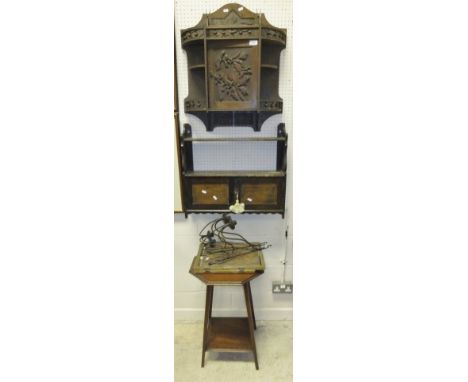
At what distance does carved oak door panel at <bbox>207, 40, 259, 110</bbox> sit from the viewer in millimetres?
1654

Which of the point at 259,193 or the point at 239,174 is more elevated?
the point at 239,174

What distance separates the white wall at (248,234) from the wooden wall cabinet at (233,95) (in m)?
0.07

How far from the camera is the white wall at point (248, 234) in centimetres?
175

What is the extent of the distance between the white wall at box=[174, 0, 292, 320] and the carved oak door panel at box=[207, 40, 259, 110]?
214mm

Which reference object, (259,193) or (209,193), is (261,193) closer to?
(259,193)

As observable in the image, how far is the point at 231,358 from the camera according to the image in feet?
6.19

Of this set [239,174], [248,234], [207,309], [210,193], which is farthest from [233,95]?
[207,309]

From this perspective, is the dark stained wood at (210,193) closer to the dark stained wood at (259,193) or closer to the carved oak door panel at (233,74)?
the dark stained wood at (259,193)

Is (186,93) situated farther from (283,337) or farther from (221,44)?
(283,337)

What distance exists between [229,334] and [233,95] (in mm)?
1287

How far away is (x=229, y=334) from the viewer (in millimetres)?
1876

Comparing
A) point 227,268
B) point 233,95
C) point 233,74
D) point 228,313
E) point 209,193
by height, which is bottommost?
point 228,313
